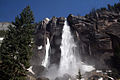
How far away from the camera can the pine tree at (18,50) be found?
19.2 meters

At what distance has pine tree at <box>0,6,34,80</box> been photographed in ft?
62.8

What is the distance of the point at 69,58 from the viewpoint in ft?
151

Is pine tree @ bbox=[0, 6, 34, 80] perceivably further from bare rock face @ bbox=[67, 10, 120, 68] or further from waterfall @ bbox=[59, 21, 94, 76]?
bare rock face @ bbox=[67, 10, 120, 68]

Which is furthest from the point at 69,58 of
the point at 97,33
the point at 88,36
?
the point at 97,33

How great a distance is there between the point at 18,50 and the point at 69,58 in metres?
27.3

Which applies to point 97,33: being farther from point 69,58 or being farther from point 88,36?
point 69,58

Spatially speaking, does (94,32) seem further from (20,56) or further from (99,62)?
(20,56)

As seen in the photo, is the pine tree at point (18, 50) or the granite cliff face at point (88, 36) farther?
the granite cliff face at point (88, 36)

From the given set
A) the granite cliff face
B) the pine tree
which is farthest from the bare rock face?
the pine tree

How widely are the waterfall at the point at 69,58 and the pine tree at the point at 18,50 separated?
21.8m

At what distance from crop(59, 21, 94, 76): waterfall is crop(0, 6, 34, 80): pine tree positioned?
21.8m

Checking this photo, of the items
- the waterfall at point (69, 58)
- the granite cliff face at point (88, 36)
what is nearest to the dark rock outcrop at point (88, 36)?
the granite cliff face at point (88, 36)

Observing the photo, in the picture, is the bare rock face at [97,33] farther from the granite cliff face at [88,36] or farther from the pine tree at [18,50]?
the pine tree at [18,50]

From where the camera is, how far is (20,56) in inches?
817
